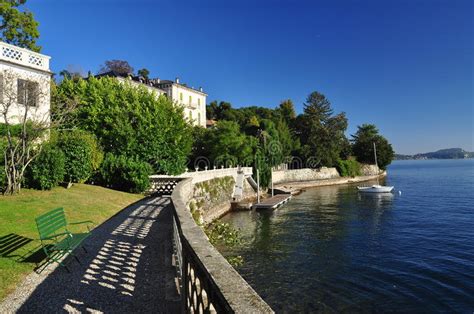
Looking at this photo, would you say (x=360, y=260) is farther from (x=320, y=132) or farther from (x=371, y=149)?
(x=371, y=149)

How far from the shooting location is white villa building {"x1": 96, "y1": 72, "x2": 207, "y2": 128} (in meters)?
54.1

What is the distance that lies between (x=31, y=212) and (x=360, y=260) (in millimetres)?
16225

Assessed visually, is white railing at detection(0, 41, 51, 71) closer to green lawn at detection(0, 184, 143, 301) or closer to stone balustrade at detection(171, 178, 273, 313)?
green lawn at detection(0, 184, 143, 301)

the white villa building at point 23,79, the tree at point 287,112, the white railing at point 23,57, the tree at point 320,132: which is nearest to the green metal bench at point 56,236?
the white villa building at point 23,79

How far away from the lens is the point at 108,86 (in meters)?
28.6

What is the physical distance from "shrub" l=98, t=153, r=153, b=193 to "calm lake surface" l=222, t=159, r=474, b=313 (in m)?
7.59

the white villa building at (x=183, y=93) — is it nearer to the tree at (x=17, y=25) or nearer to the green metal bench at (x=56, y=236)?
the tree at (x=17, y=25)

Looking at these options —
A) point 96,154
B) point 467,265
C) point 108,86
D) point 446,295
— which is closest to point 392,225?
point 467,265

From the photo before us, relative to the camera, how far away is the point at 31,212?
11648mm

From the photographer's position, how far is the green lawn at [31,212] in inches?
271

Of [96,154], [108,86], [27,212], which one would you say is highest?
[108,86]

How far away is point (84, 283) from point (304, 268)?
12.3 m

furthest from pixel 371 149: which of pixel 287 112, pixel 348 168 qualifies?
pixel 287 112

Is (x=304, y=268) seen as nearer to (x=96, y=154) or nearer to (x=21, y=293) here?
(x=21, y=293)
